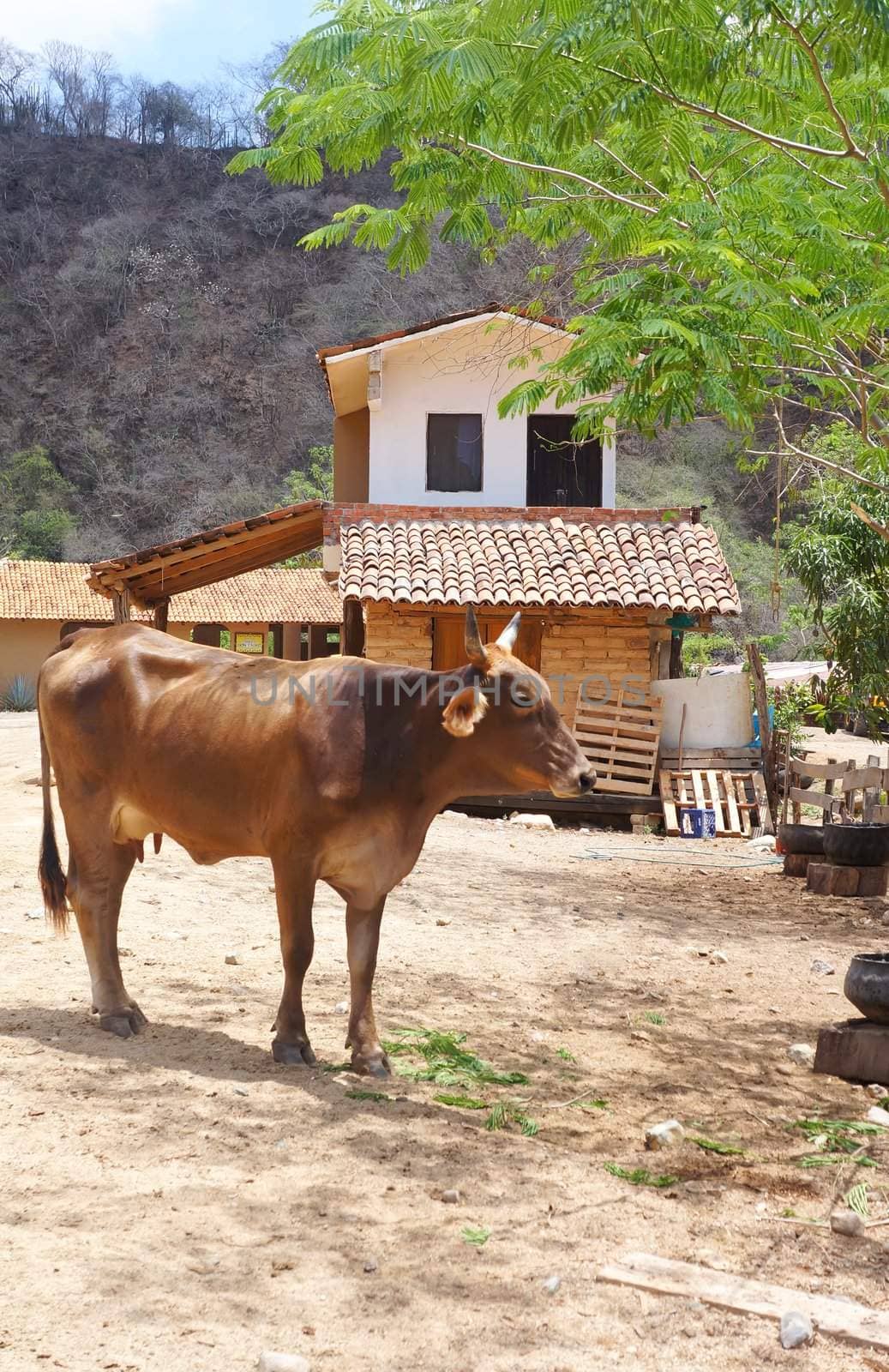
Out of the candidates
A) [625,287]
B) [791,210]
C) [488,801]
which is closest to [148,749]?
[625,287]

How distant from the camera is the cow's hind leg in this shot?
584 cm

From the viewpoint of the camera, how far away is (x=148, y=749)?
5805 millimetres

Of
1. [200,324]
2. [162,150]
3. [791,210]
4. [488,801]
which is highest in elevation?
[162,150]

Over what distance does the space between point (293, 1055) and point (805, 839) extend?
8077 millimetres

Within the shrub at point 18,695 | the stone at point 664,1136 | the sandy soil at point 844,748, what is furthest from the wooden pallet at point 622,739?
the shrub at point 18,695

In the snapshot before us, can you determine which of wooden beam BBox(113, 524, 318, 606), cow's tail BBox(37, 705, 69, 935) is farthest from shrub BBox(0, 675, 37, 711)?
cow's tail BBox(37, 705, 69, 935)

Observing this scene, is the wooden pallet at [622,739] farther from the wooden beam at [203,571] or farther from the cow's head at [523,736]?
the cow's head at [523,736]

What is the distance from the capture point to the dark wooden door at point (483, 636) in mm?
17141

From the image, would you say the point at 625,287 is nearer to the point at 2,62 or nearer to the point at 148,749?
the point at 148,749

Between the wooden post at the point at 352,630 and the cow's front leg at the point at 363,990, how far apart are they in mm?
11840

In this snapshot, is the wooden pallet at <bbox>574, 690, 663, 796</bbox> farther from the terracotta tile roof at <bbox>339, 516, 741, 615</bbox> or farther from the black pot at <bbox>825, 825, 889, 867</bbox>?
the black pot at <bbox>825, 825, 889, 867</bbox>

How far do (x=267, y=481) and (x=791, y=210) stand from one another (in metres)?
48.1

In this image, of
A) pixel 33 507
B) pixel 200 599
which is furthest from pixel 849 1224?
pixel 33 507

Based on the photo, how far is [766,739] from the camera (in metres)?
16.3
